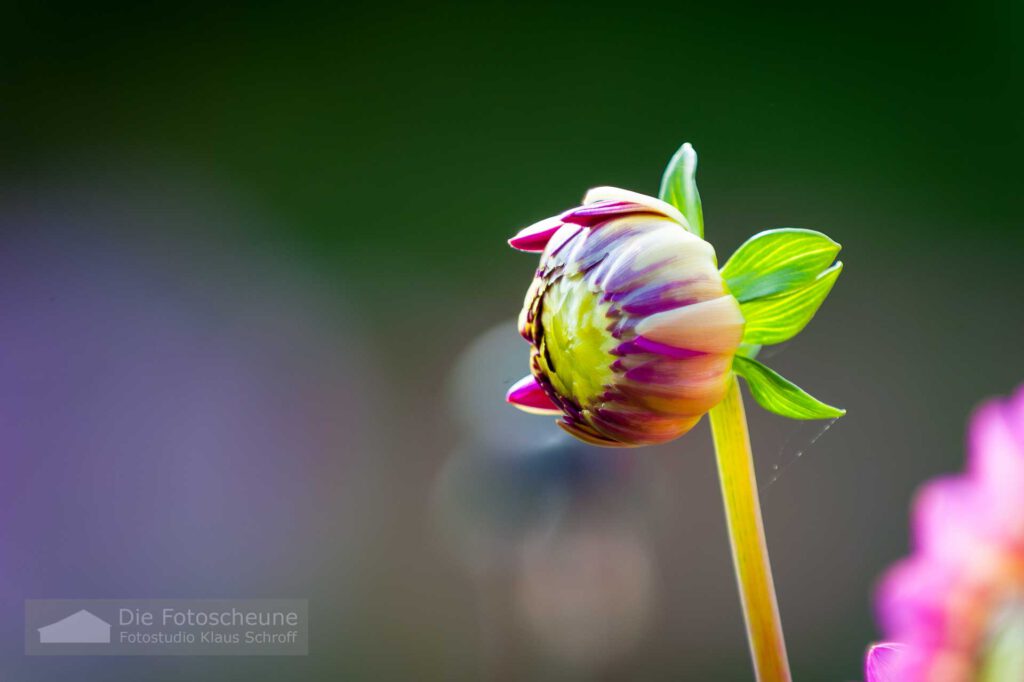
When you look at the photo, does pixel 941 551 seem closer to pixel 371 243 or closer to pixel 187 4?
pixel 371 243

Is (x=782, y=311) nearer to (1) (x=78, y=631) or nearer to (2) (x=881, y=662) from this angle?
(2) (x=881, y=662)

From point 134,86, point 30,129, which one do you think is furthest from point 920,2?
point 30,129
